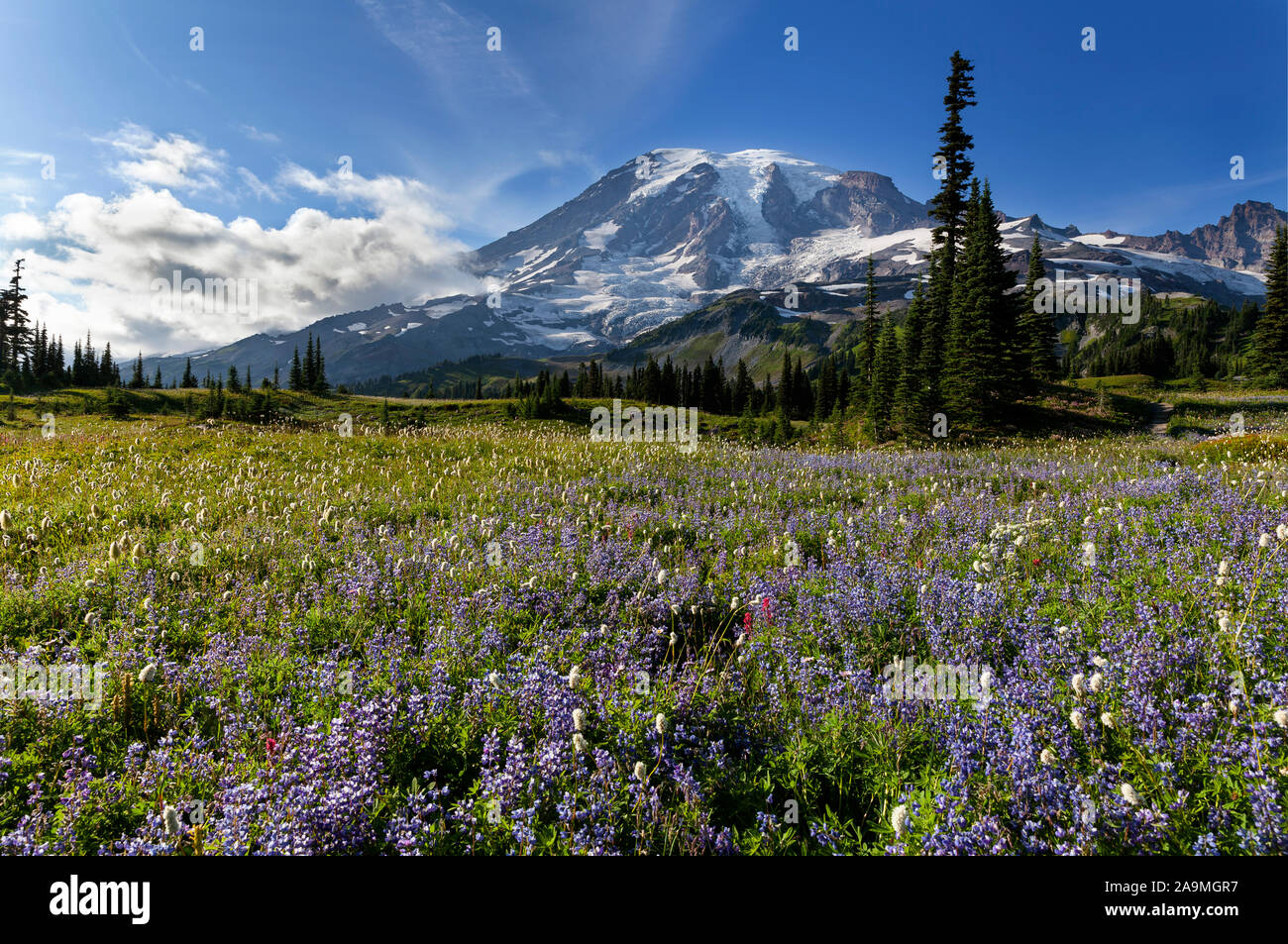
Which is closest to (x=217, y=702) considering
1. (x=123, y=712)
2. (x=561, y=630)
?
(x=123, y=712)

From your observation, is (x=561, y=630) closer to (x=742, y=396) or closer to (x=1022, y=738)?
(x=1022, y=738)

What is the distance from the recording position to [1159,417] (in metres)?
39.8

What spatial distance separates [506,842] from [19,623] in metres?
4.97

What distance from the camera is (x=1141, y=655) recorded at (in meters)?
3.61

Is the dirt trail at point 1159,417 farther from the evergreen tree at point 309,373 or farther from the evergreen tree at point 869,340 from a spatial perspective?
the evergreen tree at point 309,373

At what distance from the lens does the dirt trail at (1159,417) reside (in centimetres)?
3431

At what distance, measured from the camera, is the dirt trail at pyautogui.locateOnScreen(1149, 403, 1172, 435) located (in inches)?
1351

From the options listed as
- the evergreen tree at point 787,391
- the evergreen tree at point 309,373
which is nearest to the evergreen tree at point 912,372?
the evergreen tree at point 787,391

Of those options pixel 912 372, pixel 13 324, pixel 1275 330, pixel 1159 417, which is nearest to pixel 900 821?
pixel 912 372

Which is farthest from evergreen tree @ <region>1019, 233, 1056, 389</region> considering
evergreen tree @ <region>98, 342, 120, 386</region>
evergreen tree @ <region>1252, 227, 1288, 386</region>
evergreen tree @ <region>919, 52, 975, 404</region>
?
evergreen tree @ <region>98, 342, 120, 386</region>

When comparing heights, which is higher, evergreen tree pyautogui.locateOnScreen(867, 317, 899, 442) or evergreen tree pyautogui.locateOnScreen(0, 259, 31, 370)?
evergreen tree pyautogui.locateOnScreen(0, 259, 31, 370)

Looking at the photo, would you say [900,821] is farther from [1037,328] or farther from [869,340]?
[869,340]

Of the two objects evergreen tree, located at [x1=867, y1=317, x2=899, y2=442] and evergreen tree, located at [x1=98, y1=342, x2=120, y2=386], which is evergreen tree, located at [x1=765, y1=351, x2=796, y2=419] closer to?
evergreen tree, located at [x1=867, y1=317, x2=899, y2=442]
